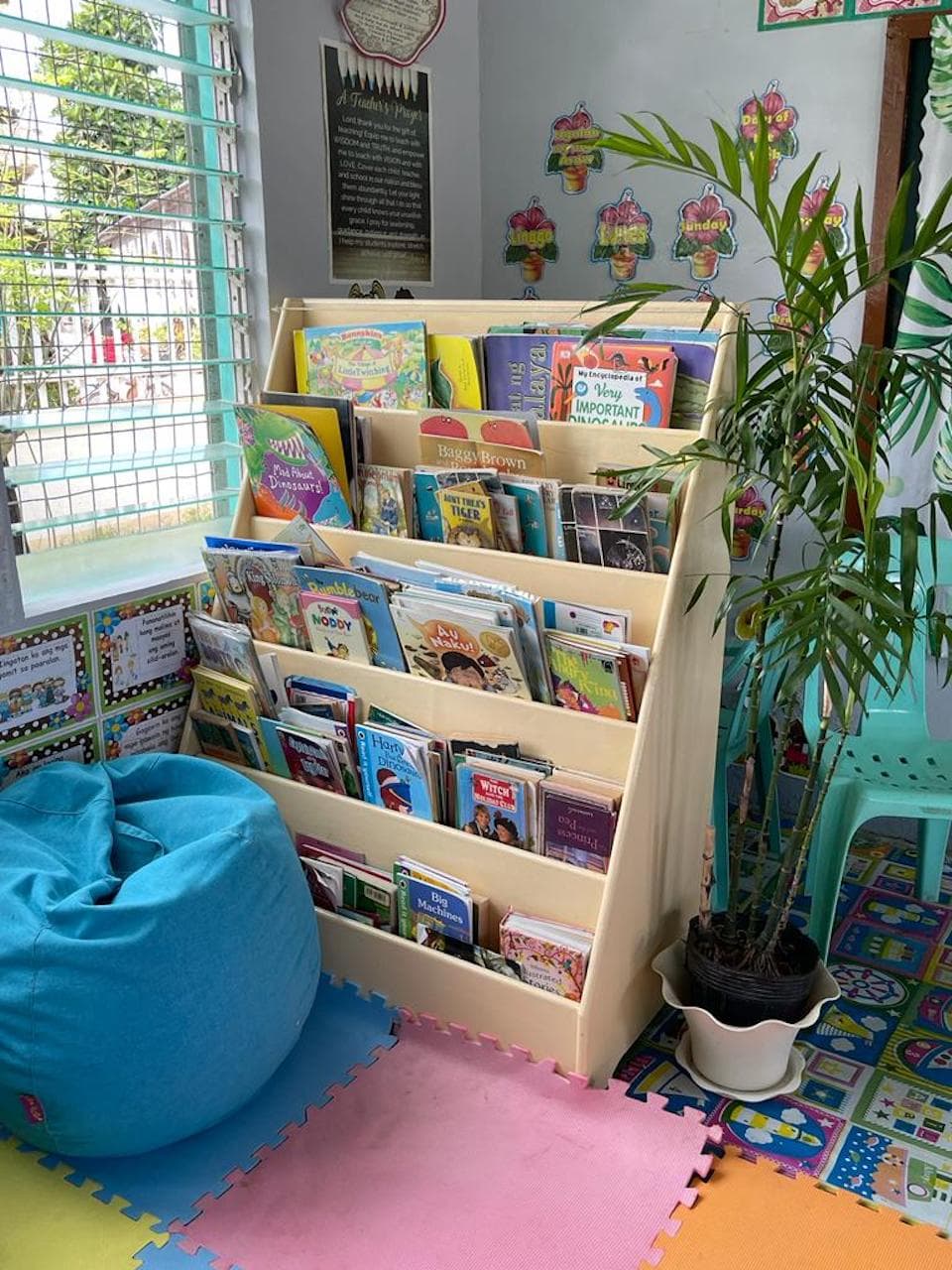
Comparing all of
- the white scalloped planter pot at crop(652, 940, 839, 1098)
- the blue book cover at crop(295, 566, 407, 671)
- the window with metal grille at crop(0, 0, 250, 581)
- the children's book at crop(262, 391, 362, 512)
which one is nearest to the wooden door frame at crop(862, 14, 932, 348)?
the children's book at crop(262, 391, 362, 512)

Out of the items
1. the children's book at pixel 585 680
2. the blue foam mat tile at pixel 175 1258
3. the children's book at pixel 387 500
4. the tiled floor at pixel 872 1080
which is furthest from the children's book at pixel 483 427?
the blue foam mat tile at pixel 175 1258

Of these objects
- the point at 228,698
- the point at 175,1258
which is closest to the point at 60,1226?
the point at 175,1258

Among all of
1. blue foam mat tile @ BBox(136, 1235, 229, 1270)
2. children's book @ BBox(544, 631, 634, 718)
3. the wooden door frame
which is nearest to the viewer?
blue foam mat tile @ BBox(136, 1235, 229, 1270)

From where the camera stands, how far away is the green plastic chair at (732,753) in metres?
2.42

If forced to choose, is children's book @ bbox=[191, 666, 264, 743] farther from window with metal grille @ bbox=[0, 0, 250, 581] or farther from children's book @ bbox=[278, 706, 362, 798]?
window with metal grille @ bbox=[0, 0, 250, 581]

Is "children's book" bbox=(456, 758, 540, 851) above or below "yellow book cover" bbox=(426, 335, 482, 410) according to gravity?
below

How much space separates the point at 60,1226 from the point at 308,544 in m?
1.21

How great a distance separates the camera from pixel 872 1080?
1.94 m

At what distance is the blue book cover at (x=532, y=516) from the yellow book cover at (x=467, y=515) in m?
0.05

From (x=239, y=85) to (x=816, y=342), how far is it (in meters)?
1.39

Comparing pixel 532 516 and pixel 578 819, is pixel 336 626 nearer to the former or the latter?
pixel 532 516

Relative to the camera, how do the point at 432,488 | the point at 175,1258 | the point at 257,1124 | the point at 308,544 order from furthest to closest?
the point at 308,544, the point at 432,488, the point at 257,1124, the point at 175,1258

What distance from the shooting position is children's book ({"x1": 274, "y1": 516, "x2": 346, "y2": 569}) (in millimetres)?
2154

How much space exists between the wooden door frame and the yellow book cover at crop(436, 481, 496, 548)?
3.49 feet
